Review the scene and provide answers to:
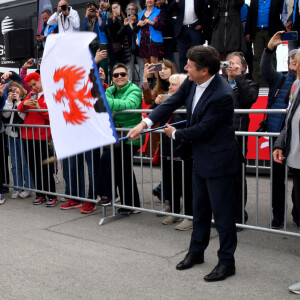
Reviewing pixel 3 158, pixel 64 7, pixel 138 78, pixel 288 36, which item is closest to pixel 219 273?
pixel 288 36

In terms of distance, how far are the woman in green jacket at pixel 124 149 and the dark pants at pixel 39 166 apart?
1162 millimetres

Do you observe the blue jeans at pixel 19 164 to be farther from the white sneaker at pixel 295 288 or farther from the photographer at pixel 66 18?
the white sneaker at pixel 295 288

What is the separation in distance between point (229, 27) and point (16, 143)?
4.26m

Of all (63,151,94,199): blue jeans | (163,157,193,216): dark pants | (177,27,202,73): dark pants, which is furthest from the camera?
(177,27,202,73): dark pants

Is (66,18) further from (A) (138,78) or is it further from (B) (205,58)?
(B) (205,58)

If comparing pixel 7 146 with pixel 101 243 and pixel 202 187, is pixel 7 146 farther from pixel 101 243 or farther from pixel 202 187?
pixel 202 187

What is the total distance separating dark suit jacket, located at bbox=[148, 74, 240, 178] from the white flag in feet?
2.22

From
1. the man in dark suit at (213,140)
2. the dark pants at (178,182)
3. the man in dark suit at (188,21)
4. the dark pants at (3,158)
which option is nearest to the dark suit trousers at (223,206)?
the man in dark suit at (213,140)

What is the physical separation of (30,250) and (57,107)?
159cm

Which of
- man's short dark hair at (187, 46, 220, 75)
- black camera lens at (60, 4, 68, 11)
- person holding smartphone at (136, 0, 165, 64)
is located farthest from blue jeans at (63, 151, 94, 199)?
black camera lens at (60, 4, 68, 11)

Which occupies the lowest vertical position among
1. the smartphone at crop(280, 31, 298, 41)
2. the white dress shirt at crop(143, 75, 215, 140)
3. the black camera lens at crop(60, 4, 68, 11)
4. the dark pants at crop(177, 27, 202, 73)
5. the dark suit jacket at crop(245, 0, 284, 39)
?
the white dress shirt at crop(143, 75, 215, 140)

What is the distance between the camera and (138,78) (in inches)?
420

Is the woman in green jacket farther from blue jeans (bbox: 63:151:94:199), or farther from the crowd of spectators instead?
blue jeans (bbox: 63:151:94:199)

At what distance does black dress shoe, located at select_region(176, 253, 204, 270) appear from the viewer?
14.1ft
